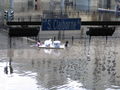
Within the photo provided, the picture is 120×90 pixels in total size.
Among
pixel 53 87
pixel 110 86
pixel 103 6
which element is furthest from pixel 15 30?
pixel 103 6

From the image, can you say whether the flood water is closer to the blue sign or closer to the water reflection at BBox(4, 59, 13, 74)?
the water reflection at BBox(4, 59, 13, 74)

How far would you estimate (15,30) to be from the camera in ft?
103

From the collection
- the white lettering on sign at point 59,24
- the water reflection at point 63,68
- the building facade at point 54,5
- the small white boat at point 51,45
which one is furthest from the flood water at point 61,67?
the building facade at point 54,5

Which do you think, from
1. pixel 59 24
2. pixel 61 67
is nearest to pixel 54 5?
pixel 61 67

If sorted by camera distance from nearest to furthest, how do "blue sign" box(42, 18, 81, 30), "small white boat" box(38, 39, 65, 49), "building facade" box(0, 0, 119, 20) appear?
1. "blue sign" box(42, 18, 81, 30)
2. "small white boat" box(38, 39, 65, 49)
3. "building facade" box(0, 0, 119, 20)

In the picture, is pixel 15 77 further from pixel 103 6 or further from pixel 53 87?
pixel 103 6

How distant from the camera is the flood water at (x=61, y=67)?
1741 inches

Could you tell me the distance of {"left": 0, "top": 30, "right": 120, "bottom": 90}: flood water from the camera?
4423 cm

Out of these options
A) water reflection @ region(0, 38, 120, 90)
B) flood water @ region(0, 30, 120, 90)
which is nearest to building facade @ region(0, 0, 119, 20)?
flood water @ region(0, 30, 120, 90)

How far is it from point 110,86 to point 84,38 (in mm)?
27671

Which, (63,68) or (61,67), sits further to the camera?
(61,67)

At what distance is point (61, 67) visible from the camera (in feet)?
171

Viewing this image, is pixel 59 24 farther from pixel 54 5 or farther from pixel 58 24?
pixel 54 5

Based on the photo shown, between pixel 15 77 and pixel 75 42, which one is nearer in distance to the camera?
pixel 15 77
